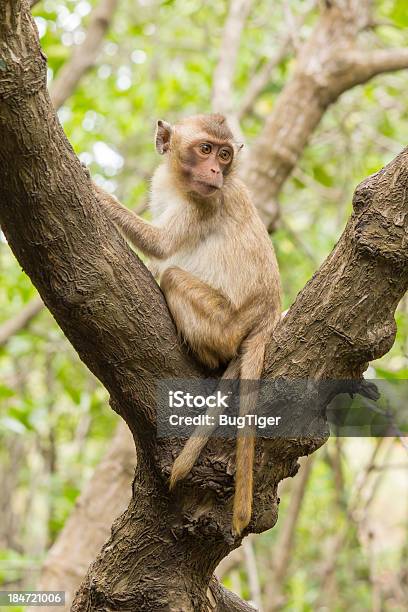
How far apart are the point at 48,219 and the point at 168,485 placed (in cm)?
109

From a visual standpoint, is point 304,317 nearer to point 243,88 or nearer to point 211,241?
point 211,241

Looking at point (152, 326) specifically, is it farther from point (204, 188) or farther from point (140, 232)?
point (204, 188)

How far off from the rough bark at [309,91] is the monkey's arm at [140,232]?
6.34ft

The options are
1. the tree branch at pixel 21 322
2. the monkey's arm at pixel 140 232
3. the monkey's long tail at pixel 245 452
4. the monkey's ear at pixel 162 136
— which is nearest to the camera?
the monkey's long tail at pixel 245 452

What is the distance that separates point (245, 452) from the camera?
2939 mm

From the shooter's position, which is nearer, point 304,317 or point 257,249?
point 304,317

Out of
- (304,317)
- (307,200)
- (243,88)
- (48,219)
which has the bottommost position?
(304,317)

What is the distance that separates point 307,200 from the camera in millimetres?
8703

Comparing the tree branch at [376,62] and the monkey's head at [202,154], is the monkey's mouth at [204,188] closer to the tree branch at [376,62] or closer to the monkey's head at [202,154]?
the monkey's head at [202,154]

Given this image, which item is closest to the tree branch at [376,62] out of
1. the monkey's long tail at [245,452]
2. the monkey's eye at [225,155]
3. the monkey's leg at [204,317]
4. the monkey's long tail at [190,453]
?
the monkey's eye at [225,155]

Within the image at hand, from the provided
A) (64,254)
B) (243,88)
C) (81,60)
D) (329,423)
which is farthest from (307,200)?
(64,254)

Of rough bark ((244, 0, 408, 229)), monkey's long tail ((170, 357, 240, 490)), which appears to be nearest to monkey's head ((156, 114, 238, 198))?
monkey's long tail ((170, 357, 240, 490))

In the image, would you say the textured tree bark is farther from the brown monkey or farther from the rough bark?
the rough bark

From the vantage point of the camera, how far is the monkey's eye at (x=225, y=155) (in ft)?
13.4
